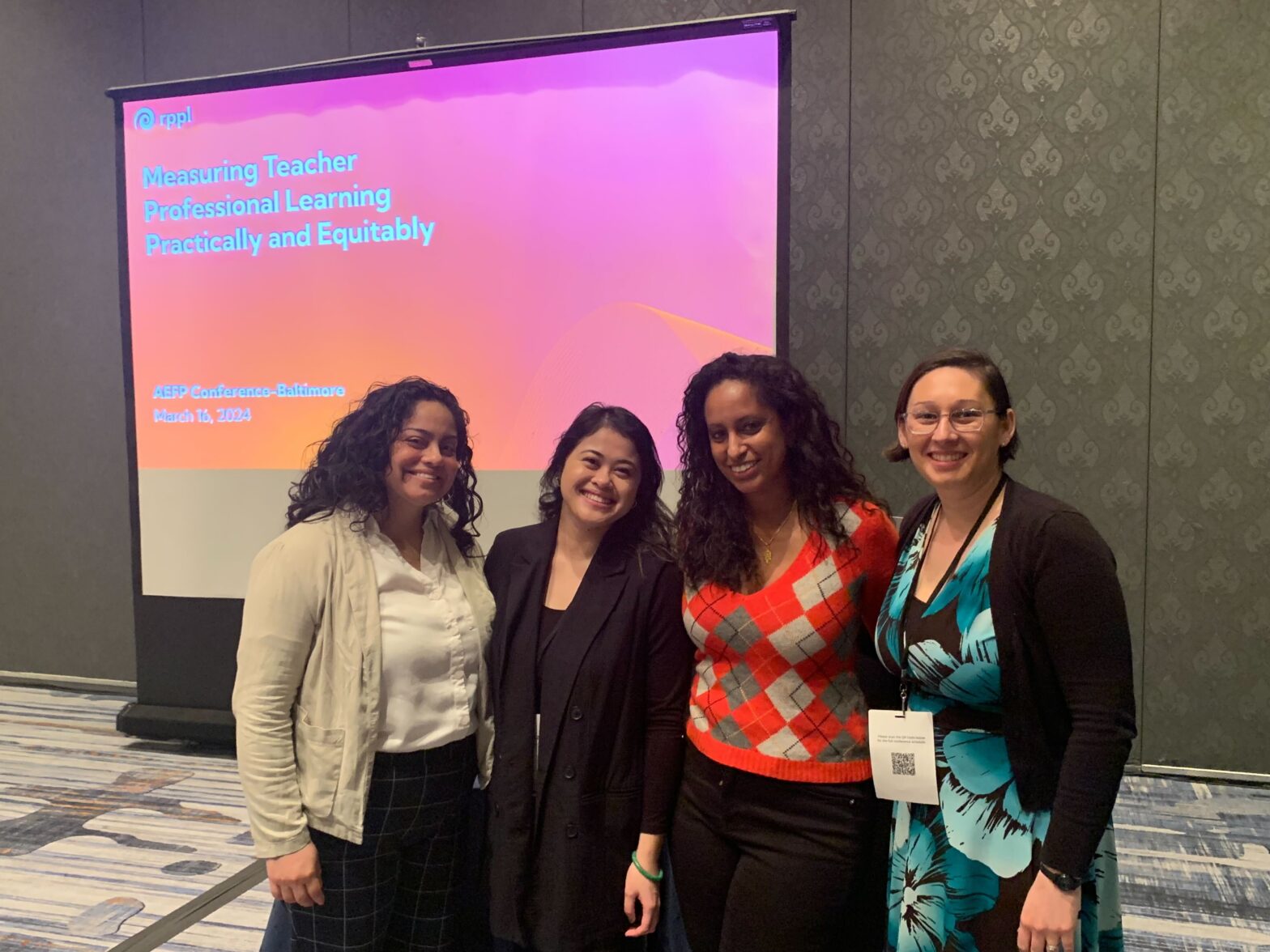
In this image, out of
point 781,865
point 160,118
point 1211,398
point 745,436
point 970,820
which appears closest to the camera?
point 970,820

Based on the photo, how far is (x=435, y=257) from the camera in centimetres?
339

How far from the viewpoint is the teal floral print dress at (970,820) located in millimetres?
1206

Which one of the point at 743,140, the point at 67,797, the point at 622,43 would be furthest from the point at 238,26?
the point at 67,797

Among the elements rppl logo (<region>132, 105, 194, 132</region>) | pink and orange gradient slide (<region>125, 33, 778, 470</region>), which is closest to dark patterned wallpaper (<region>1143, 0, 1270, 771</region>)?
pink and orange gradient slide (<region>125, 33, 778, 470</region>)

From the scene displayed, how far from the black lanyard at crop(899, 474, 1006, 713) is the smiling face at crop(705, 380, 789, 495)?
0.29 meters

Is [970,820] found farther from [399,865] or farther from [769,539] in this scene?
[399,865]

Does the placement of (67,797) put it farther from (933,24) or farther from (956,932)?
(933,24)

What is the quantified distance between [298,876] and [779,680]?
33.5 inches

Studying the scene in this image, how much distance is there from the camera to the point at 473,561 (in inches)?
66.6

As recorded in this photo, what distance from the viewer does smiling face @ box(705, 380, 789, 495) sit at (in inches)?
57.1

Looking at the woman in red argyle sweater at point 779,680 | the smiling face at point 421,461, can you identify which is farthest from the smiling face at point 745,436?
the smiling face at point 421,461

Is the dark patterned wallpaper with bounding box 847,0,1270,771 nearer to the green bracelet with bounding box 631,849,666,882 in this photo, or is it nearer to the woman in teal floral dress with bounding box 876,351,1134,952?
the woman in teal floral dress with bounding box 876,351,1134,952

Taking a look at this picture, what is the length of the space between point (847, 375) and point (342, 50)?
270cm

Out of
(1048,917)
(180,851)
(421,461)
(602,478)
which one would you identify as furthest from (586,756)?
(180,851)
